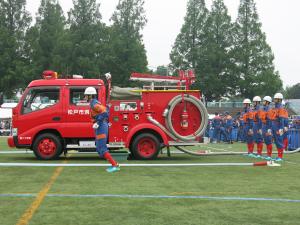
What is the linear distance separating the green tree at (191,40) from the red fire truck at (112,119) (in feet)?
154

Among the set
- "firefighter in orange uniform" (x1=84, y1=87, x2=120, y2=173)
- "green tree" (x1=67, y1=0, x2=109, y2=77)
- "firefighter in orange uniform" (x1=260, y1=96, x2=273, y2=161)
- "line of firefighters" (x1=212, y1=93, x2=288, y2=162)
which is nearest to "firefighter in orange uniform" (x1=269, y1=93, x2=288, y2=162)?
"line of firefighters" (x1=212, y1=93, x2=288, y2=162)

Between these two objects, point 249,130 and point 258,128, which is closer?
point 258,128

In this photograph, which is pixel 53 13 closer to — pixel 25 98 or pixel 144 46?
pixel 144 46

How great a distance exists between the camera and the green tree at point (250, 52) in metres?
60.5

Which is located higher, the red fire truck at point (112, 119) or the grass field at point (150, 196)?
the red fire truck at point (112, 119)

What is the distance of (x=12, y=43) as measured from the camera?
57.0m

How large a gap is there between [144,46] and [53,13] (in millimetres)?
12197

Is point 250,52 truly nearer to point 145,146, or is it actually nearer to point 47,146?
point 145,146

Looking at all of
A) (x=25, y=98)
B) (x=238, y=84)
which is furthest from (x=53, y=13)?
(x=25, y=98)

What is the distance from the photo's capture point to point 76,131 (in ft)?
48.8

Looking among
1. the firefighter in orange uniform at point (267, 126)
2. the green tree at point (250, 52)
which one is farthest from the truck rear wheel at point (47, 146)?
the green tree at point (250, 52)

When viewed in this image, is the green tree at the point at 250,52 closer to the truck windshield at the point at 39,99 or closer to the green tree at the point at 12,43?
the green tree at the point at 12,43

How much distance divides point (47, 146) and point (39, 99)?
1485 millimetres

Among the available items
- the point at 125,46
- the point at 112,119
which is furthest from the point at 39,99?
the point at 125,46
